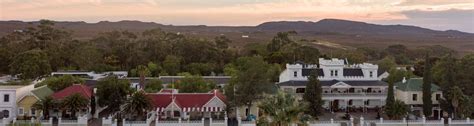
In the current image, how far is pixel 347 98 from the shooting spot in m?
44.5

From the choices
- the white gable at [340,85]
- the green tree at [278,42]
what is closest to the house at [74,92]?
the white gable at [340,85]

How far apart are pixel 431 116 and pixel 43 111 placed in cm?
2739

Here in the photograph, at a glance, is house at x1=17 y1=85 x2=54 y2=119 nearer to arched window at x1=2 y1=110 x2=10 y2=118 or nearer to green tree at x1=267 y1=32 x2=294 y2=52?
arched window at x1=2 y1=110 x2=10 y2=118

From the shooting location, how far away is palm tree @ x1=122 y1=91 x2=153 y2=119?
36594 millimetres

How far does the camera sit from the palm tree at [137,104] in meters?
36.6

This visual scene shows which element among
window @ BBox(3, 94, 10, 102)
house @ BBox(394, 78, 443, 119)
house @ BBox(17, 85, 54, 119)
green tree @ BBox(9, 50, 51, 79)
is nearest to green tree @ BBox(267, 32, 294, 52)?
green tree @ BBox(9, 50, 51, 79)

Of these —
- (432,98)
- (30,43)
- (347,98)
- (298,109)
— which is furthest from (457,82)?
(30,43)

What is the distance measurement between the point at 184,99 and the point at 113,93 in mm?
4987

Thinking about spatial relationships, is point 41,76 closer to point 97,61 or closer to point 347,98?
point 97,61

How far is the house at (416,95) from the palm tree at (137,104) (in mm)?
19764

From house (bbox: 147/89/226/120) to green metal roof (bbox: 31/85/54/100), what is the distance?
7502mm

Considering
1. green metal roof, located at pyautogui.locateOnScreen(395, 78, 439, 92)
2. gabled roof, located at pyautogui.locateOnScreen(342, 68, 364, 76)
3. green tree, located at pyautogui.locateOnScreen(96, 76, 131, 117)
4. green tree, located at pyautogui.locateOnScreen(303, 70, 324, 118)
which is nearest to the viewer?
green tree, located at pyautogui.locateOnScreen(96, 76, 131, 117)

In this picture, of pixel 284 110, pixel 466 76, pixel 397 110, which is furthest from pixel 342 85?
pixel 284 110

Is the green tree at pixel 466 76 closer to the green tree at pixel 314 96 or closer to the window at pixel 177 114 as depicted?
the green tree at pixel 314 96
